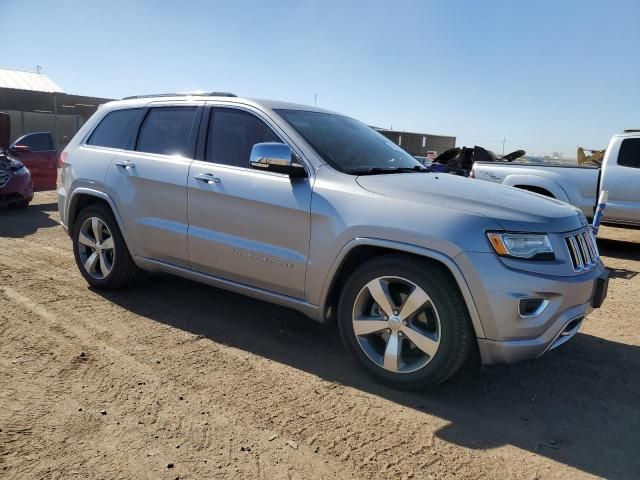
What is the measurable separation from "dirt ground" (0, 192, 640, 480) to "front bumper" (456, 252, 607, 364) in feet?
1.42

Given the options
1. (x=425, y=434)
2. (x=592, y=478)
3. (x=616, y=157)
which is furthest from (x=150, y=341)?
(x=616, y=157)

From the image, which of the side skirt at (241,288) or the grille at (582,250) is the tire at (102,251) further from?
the grille at (582,250)

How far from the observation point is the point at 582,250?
3.28m

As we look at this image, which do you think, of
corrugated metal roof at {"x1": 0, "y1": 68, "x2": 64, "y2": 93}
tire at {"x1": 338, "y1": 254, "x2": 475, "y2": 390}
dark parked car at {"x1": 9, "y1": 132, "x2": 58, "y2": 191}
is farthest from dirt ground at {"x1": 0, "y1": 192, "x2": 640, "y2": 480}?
corrugated metal roof at {"x1": 0, "y1": 68, "x2": 64, "y2": 93}

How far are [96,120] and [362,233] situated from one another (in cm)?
328

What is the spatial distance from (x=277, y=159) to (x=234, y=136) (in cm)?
76

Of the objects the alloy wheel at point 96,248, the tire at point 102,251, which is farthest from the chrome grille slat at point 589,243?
the alloy wheel at point 96,248

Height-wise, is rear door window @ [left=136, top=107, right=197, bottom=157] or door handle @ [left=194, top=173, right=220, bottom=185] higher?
rear door window @ [left=136, top=107, right=197, bottom=157]

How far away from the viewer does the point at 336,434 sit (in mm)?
2783

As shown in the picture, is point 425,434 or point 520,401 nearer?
point 425,434

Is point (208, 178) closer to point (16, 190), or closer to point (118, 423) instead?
point (118, 423)

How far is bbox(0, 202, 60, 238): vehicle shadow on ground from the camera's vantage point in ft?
26.2

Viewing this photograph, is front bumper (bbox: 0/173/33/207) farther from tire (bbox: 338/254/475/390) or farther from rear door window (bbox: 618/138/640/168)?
rear door window (bbox: 618/138/640/168)

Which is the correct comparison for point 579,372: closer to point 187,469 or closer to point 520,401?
point 520,401
